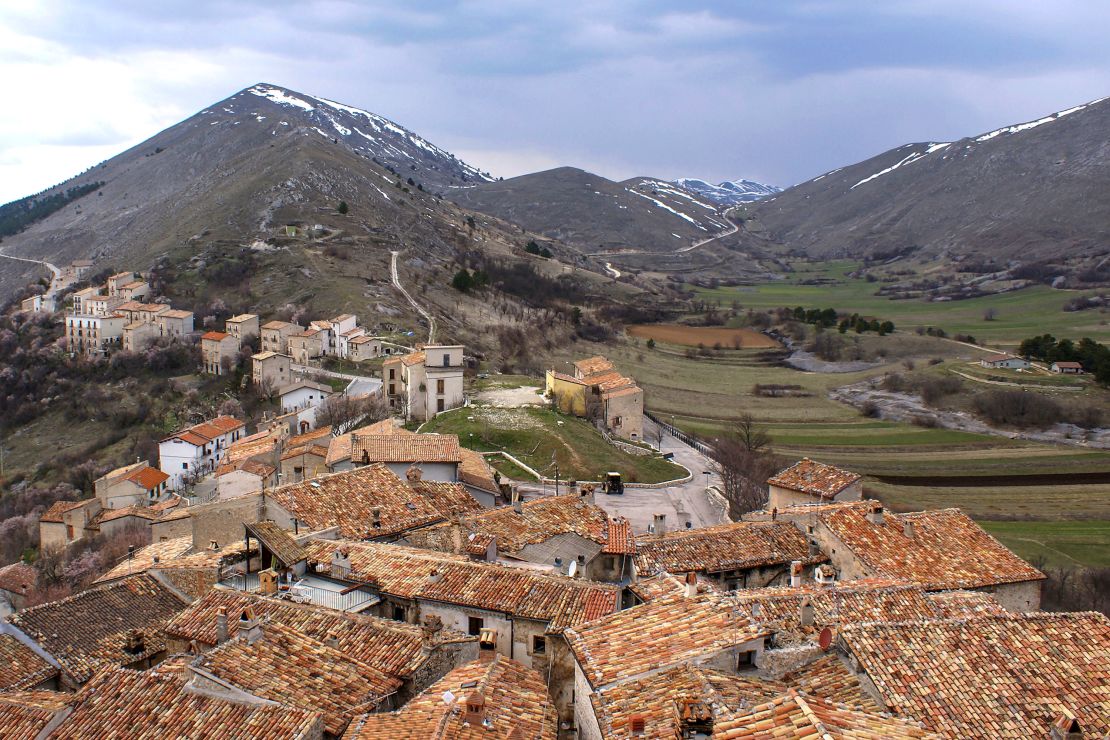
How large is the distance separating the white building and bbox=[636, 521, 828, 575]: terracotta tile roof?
130 feet

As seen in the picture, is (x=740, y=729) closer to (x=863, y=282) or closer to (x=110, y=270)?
(x=110, y=270)

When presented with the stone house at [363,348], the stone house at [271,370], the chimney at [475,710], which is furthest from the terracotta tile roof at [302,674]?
the stone house at [363,348]

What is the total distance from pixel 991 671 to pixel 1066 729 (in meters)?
1.53

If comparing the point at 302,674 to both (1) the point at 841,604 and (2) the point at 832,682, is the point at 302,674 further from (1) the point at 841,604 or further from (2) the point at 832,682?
(1) the point at 841,604

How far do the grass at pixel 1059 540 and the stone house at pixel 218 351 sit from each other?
5896 centimetres

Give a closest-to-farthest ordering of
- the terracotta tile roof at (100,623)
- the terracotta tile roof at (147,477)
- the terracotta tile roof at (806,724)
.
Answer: the terracotta tile roof at (806,724)
the terracotta tile roof at (100,623)
the terracotta tile roof at (147,477)

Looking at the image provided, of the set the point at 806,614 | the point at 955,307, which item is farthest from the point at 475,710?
the point at 955,307

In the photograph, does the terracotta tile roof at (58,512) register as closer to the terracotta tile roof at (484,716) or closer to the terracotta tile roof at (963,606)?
the terracotta tile roof at (484,716)

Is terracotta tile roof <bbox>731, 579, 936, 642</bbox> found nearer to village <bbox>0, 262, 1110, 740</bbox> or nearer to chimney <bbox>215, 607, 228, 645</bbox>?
village <bbox>0, 262, 1110, 740</bbox>

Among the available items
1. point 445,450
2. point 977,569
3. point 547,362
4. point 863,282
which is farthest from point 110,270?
point 863,282

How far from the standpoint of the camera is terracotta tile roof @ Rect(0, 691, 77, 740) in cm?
1059

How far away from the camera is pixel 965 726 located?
9438 mm

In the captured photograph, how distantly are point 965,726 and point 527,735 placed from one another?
4.63m

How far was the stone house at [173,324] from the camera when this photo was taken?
83.6m
